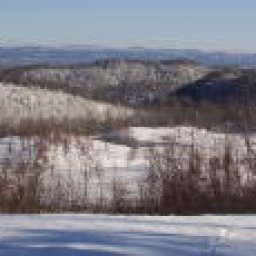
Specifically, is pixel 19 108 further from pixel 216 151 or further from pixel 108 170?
pixel 216 151

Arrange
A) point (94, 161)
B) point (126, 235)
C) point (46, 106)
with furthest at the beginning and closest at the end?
1. point (46, 106)
2. point (94, 161)
3. point (126, 235)

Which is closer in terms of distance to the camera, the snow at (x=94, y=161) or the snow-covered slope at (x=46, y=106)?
the snow at (x=94, y=161)

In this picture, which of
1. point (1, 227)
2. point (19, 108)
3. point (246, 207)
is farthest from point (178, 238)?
point (19, 108)

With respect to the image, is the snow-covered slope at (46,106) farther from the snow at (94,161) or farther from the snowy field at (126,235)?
the snowy field at (126,235)

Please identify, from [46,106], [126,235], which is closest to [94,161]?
[126,235]

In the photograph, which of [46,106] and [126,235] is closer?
[126,235]

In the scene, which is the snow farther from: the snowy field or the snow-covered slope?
the snow-covered slope

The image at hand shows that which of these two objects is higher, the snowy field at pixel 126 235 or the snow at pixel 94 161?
the snowy field at pixel 126 235

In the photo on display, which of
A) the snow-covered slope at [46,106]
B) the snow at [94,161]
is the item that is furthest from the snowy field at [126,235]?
the snow-covered slope at [46,106]

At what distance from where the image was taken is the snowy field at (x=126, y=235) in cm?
471

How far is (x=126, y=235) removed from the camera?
5.11 m

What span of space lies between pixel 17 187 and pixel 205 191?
1831 millimetres

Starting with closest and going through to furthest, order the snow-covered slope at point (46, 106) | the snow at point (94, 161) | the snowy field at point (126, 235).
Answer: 1. the snowy field at point (126, 235)
2. the snow at point (94, 161)
3. the snow-covered slope at point (46, 106)

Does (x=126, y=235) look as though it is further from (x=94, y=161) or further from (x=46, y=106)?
(x=46, y=106)
